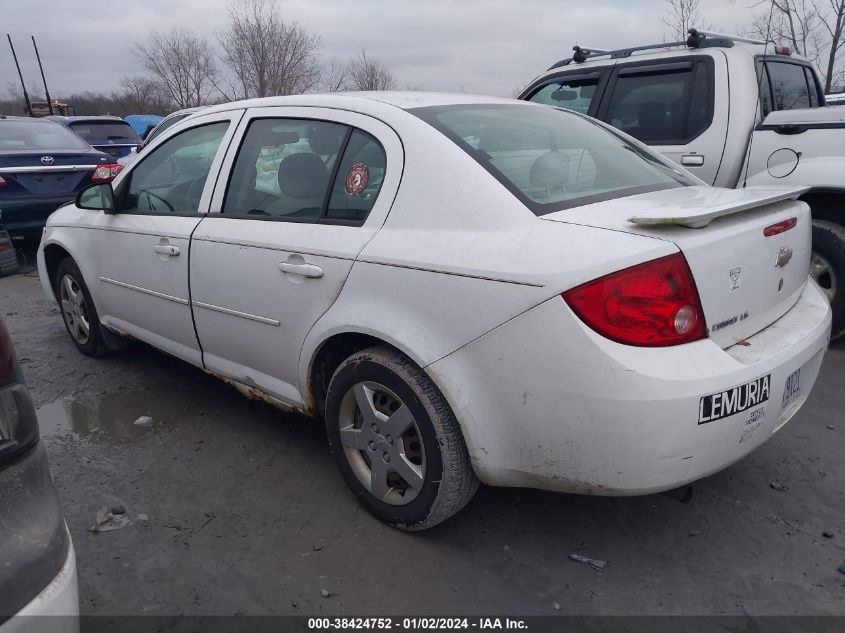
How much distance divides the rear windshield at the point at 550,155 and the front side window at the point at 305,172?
0.32 meters

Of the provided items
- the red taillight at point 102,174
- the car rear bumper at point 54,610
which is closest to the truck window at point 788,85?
the car rear bumper at point 54,610

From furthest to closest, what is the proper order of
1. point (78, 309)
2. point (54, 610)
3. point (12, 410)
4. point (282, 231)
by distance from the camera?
1. point (78, 309)
2. point (282, 231)
3. point (12, 410)
4. point (54, 610)

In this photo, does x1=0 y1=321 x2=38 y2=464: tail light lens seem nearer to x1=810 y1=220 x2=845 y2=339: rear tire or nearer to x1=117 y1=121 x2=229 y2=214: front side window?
x1=117 y1=121 x2=229 y2=214: front side window

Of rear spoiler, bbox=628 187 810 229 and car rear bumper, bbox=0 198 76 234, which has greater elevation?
rear spoiler, bbox=628 187 810 229

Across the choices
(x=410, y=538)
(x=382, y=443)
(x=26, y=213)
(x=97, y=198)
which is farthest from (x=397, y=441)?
(x=26, y=213)

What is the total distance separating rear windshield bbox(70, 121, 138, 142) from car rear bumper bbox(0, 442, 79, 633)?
12653 millimetres

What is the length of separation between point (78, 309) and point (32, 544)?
3.40 metres

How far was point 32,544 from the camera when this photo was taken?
1497 millimetres

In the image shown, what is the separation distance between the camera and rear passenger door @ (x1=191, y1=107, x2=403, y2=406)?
2600 millimetres

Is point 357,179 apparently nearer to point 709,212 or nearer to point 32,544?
point 709,212

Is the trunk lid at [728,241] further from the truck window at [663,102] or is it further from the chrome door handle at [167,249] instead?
the truck window at [663,102]

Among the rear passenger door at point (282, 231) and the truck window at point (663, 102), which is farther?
the truck window at point (663, 102)

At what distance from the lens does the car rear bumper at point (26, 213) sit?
7.41m

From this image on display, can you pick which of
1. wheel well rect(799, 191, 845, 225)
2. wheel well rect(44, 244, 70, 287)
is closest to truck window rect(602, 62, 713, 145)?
wheel well rect(799, 191, 845, 225)
